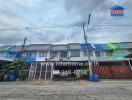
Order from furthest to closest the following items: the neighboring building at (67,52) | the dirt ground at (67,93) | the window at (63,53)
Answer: the window at (63,53)
the neighboring building at (67,52)
the dirt ground at (67,93)

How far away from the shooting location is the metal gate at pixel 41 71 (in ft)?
57.9

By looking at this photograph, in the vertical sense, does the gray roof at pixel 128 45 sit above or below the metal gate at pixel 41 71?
above

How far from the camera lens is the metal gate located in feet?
57.9

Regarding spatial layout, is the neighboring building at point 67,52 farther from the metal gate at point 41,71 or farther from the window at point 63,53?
the metal gate at point 41,71

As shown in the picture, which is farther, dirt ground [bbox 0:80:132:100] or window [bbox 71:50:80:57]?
window [bbox 71:50:80:57]

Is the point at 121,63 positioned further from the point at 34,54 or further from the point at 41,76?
the point at 34,54

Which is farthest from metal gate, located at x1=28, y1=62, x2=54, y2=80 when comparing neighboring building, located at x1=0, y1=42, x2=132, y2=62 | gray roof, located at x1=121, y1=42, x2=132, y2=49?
gray roof, located at x1=121, y1=42, x2=132, y2=49

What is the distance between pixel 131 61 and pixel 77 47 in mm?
11884

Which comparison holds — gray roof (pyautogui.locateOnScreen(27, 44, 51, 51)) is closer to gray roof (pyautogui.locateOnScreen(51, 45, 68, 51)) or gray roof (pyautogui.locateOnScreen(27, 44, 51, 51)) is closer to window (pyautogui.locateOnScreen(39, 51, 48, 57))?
window (pyautogui.locateOnScreen(39, 51, 48, 57))

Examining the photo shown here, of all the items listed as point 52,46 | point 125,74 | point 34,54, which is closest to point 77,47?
point 52,46

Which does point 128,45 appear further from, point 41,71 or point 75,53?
point 41,71

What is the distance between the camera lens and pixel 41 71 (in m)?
18.0

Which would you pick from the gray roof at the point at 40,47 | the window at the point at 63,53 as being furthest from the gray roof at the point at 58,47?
the gray roof at the point at 40,47

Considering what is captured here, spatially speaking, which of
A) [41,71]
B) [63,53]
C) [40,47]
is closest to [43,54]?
[40,47]
